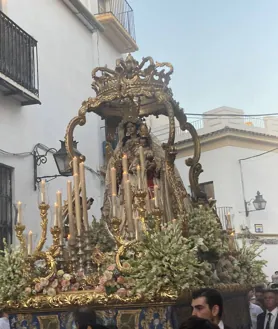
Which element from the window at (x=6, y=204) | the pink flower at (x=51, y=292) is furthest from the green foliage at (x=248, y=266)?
the window at (x=6, y=204)

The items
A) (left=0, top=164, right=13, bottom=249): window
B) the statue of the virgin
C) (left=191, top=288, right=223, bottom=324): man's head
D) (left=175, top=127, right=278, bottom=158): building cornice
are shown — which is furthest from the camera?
(left=175, top=127, right=278, bottom=158): building cornice

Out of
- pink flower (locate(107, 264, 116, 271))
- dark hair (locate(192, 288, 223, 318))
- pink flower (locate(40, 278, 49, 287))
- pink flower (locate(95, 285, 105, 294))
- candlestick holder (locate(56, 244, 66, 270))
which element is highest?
candlestick holder (locate(56, 244, 66, 270))

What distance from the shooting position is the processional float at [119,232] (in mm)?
3994

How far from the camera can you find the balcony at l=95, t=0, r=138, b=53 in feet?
35.7

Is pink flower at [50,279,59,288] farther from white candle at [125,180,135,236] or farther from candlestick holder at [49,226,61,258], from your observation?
white candle at [125,180,135,236]

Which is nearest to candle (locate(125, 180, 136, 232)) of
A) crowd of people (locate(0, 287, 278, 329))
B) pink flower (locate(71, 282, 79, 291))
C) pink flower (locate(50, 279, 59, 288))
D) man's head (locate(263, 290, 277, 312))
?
pink flower (locate(71, 282, 79, 291))

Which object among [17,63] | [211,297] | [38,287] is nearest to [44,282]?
[38,287]

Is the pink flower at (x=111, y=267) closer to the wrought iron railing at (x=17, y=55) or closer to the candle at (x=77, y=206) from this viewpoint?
the candle at (x=77, y=206)

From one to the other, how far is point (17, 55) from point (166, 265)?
16.0 ft

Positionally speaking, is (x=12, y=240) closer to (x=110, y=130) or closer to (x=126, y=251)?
(x=110, y=130)

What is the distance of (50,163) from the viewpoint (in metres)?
8.30

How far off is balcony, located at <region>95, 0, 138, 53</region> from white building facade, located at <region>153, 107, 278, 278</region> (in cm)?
A: 403

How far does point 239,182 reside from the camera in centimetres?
1504

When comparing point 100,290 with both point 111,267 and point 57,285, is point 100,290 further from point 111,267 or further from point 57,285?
point 57,285
